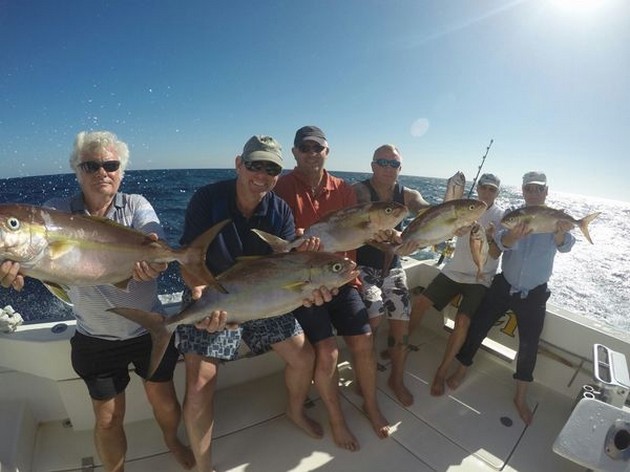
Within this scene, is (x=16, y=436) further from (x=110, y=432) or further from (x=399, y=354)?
(x=399, y=354)

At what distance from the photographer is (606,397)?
2.23 meters

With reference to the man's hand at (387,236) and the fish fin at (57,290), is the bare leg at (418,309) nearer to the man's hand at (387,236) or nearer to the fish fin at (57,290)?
the man's hand at (387,236)

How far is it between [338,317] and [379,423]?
0.95 meters

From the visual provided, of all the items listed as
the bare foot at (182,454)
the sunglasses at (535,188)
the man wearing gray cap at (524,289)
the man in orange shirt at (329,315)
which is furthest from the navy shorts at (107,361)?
the sunglasses at (535,188)

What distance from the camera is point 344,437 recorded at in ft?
8.95

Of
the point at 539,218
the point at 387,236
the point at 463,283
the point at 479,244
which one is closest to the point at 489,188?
the point at 539,218

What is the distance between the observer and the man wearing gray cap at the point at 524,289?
322 centimetres

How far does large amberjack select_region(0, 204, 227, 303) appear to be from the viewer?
1592 millimetres

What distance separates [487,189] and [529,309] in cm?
130

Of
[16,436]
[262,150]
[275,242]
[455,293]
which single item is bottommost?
[16,436]


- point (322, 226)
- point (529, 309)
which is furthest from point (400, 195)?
point (529, 309)

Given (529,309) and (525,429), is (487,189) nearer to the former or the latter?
(529,309)

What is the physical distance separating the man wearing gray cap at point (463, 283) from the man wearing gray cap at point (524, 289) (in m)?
0.09

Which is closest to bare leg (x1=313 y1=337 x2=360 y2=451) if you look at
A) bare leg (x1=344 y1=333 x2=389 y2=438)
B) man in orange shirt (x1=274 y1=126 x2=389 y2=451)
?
man in orange shirt (x1=274 y1=126 x2=389 y2=451)
